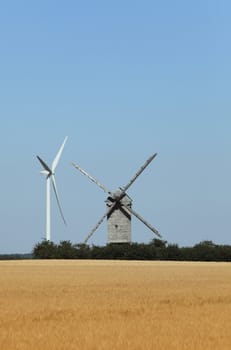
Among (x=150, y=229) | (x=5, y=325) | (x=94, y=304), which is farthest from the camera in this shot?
(x=150, y=229)

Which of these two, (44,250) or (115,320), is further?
(44,250)

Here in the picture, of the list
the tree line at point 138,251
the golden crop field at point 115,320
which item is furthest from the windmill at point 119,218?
the golden crop field at point 115,320

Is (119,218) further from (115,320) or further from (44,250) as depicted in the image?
(115,320)

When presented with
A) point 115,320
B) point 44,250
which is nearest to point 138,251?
point 44,250

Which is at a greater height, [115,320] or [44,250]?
[44,250]

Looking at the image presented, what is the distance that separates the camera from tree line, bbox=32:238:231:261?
121000mm

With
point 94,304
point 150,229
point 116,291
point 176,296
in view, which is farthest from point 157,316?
point 150,229

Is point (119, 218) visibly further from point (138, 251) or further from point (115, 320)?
point (115, 320)

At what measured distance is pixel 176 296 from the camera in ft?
129

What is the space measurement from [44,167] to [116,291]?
77428mm

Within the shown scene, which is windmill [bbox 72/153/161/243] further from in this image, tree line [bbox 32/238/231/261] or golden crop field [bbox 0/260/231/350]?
golden crop field [bbox 0/260/231/350]

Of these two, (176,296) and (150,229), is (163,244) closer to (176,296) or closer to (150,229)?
(150,229)

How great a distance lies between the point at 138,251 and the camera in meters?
123

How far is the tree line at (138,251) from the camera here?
12100 cm
